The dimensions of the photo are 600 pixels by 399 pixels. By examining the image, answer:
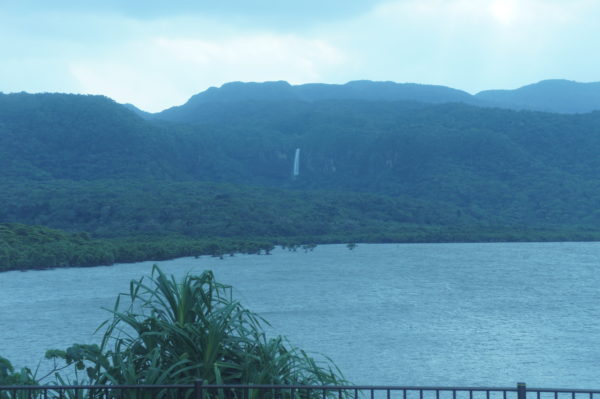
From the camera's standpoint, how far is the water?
726 inches

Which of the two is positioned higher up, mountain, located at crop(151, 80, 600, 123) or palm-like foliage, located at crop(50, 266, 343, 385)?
mountain, located at crop(151, 80, 600, 123)

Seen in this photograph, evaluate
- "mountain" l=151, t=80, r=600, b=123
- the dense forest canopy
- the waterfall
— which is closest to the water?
the dense forest canopy

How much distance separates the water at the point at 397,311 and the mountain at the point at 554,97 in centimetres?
11191

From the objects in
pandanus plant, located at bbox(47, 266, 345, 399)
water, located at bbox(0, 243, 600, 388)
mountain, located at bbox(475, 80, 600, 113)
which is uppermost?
mountain, located at bbox(475, 80, 600, 113)

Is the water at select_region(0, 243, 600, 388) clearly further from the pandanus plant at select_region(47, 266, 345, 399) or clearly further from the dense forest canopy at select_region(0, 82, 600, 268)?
the dense forest canopy at select_region(0, 82, 600, 268)

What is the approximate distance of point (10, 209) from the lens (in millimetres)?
56062

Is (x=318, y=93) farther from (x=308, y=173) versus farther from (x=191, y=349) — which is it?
(x=191, y=349)

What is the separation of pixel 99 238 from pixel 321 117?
7517 cm

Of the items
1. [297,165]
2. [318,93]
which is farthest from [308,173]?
[318,93]

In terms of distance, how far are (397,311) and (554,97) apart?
16106cm

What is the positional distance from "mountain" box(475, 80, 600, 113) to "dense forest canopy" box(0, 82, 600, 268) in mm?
52908

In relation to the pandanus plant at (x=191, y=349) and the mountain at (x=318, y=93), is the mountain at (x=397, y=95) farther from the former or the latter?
the pandanus plant at (x=191, y=349)

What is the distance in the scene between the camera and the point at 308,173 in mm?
104688

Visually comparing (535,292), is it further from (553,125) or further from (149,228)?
(553,125)
